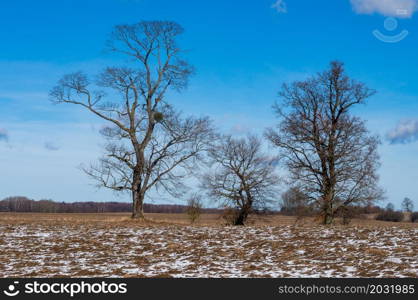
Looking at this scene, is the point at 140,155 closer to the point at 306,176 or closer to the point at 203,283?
the point at 306,176

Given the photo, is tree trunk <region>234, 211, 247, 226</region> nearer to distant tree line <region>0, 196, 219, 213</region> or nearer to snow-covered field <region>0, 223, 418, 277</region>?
snow-covered field <region>0, 223, 418, 277</region>

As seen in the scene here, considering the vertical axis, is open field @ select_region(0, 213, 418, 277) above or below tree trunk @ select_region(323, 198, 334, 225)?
below

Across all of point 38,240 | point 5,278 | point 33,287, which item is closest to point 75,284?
point 33,287

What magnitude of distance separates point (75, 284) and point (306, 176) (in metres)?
19.6

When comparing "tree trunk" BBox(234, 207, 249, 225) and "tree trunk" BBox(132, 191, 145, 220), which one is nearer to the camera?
"tree trunk" BBox(132, 191, 145, 220)

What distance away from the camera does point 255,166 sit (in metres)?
33.5

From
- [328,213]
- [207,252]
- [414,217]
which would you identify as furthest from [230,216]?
[414,217]

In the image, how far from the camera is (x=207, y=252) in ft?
48.7

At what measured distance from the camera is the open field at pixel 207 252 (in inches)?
463

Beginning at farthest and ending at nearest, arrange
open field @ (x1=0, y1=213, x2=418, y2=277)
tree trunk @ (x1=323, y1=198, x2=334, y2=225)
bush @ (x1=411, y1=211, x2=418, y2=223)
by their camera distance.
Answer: bush @ (x1=411, y1=211, x2=418, y2=223)
tree trunk @ (x1=323, y1=198, x2=334, y2=225)
open field @ (x1=0, y1=213, x2=418, y2=277)

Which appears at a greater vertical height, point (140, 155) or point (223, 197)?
point (140, 155)

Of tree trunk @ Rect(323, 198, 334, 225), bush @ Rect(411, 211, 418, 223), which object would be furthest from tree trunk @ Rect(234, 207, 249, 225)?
bush @ Rect(411, 211, 418, 223)

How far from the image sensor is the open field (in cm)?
1176

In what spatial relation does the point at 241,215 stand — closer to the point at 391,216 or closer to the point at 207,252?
the point at 207,252
